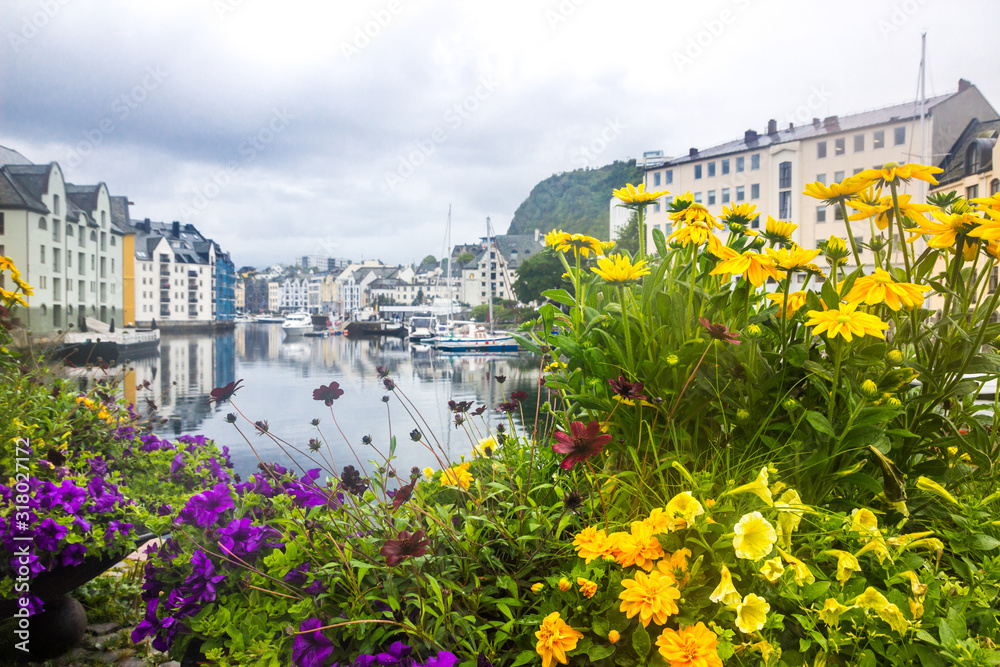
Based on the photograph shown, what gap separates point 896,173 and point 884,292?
30cm

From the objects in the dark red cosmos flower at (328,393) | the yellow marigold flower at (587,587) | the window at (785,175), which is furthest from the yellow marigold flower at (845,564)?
the window at (785,175)

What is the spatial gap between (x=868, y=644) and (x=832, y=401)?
0.27m

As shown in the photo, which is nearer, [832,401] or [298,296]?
[832,401]

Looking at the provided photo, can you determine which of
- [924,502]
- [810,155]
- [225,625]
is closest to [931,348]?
[924,502]

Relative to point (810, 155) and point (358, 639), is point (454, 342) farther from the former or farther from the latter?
point (358, 639)

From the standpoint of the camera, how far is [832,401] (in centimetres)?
68

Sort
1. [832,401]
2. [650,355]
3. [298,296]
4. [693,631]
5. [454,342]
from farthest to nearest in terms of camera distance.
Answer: [298,296]
[454,342]
[650,355]
[832,401]
[693,631]

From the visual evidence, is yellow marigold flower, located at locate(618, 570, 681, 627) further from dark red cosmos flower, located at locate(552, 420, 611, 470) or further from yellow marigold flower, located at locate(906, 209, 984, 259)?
yellow marigold flower, located at locate(906, 209, 984, 259)

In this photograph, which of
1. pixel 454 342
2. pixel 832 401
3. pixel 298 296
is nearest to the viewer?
pixel 832 401

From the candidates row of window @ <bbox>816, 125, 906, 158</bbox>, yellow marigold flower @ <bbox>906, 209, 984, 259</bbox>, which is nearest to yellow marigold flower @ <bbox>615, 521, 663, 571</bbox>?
yellow marigold flower @ <bbox>906, 209, 984, 259</bbox>

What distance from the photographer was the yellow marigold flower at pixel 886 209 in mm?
877

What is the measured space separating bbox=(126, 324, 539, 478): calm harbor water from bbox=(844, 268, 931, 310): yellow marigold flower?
55cm

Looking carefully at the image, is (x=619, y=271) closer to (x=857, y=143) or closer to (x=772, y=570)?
(x=772, y=570)

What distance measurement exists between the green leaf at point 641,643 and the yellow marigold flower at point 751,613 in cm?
10
